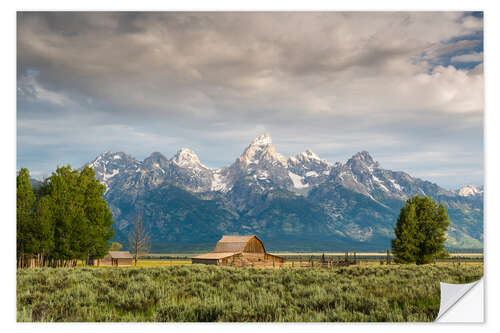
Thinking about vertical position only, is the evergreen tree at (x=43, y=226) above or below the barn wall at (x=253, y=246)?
above

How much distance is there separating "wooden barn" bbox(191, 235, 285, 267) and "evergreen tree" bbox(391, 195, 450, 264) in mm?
21290

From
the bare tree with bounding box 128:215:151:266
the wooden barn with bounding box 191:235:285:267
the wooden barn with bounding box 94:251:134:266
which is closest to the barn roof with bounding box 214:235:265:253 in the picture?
the wooden barn with bounding box 191:235:285:267

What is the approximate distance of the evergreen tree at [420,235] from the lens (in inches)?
1470

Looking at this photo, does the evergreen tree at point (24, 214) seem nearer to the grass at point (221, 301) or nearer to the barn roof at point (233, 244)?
the grass at point (221, 301)

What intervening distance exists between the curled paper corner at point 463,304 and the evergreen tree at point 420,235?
24.7 metres

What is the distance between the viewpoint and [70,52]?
1653cm

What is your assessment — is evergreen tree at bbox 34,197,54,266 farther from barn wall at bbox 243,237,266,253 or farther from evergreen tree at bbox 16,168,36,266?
barn wall at bbox 243,237,266,253

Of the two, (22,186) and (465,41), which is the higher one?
(465,41)

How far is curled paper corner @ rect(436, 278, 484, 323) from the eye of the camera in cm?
1245

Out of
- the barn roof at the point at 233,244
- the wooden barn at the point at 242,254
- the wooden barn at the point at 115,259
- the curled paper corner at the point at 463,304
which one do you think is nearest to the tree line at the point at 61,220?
the curled paper corner at the point at 463,304
